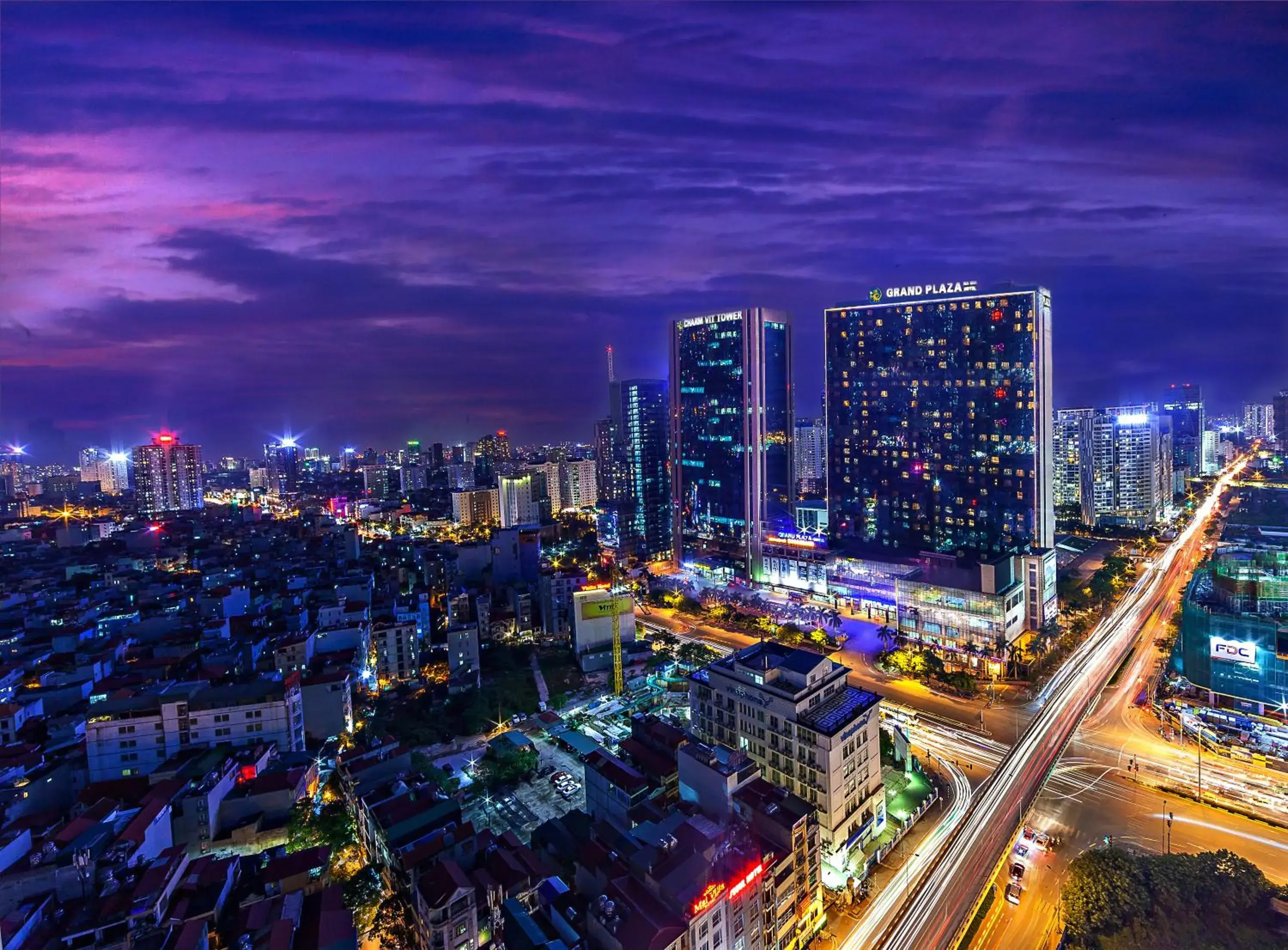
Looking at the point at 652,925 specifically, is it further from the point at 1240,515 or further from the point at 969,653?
the point at 1240,515

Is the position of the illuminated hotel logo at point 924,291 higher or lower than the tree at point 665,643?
higher

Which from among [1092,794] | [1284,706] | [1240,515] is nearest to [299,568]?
[1092,794]

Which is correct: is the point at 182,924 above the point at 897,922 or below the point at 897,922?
above

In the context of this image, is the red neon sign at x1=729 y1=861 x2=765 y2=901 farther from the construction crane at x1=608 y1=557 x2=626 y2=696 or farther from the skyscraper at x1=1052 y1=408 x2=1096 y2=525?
the skyscraper at x1=1052 y1=408 x2=1096 y2=525

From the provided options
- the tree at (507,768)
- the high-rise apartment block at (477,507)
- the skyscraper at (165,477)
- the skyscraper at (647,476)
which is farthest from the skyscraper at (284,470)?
the tree at (507,768)

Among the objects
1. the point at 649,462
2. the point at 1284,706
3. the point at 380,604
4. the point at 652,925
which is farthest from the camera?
the point at 649,462

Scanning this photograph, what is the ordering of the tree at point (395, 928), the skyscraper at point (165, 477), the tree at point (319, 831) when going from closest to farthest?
the tree at point (395, 928), the tree at point (319, 831), the skyscraper at point (165, 477)

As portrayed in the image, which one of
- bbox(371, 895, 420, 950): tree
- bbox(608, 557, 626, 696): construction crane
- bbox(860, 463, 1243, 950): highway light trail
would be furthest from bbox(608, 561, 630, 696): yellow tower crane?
bbox(371, 895, 420, 950): tree

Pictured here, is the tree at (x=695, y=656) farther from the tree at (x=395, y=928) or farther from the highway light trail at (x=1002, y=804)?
the tree at (x=395, y=928)
